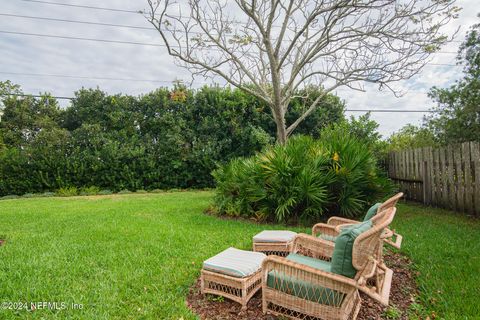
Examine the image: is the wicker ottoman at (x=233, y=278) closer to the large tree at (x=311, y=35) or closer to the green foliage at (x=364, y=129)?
the large tree at (x=311, y=35)

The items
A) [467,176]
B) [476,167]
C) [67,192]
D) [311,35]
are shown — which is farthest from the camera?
[67,192]

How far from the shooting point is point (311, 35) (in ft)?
31.8

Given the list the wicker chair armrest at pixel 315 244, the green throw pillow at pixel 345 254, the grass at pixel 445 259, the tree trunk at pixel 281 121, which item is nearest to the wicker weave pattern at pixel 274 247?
the wicker chair armrest at pixel 315 244

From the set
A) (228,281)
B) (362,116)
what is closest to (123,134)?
(362,116)

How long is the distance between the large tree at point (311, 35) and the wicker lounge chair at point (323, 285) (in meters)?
7.12

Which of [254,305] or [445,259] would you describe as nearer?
[254,305]

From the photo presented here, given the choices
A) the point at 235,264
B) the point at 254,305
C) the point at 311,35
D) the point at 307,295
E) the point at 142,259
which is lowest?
the point at 254,305

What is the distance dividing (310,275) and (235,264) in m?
0.85

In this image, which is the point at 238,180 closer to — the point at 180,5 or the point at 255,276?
the point at 255,276

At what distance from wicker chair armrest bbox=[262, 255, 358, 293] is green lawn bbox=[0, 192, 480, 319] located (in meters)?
0.88

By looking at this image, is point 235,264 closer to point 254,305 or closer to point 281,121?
point 254,305

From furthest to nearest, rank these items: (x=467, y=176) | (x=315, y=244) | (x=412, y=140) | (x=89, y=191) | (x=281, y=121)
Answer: (x=89, y=191), (x=412, y=140), (x=281, y=121), (x=467, y=176), (x=315, y=244)

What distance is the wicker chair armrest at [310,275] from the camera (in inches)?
87.9

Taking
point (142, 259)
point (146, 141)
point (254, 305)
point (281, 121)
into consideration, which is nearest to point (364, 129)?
point (281, 121)
